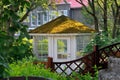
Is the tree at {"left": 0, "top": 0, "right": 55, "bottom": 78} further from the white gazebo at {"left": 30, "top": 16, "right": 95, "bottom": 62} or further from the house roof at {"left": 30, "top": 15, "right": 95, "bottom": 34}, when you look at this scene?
the house roof at {"left": 30, "top": 15, "right": 95, "bottom": 34}

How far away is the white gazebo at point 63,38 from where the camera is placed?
16.3 meters

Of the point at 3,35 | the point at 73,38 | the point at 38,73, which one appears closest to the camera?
the point at 3,35

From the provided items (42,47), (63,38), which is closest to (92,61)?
(63,38)

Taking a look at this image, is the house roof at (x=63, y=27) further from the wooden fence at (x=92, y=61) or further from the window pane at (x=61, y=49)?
the wooden fence at (x=92, y=61)

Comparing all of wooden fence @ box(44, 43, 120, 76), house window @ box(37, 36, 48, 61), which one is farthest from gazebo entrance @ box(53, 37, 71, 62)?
wooden fence @ box(44, 43, 120, 76)

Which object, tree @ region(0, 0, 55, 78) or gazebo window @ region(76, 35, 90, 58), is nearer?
tree @ region(0, 0, 55, 78)

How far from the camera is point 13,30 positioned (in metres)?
2.85

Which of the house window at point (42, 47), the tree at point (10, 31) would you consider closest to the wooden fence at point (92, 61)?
the tree at point (10, 31)

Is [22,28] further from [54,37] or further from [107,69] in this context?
[54,37]

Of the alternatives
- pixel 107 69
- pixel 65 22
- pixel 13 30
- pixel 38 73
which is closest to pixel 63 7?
pixel 65 22

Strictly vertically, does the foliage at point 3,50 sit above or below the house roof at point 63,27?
above

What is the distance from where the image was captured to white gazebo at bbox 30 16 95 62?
16.3 m

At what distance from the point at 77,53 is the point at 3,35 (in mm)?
13794

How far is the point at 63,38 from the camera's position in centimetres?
1642
